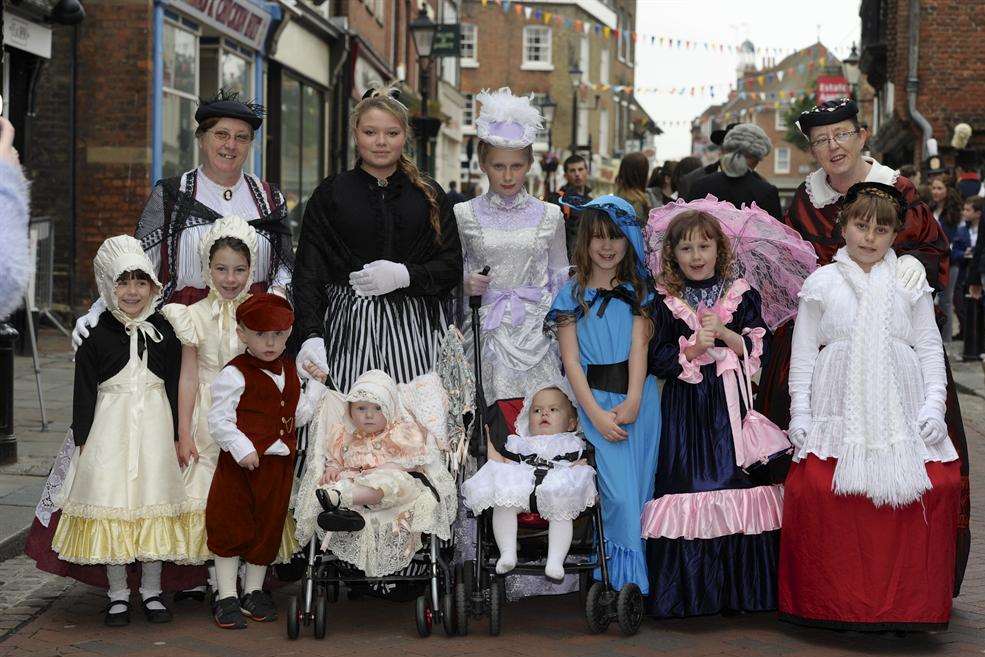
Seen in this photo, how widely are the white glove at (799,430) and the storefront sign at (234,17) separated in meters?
11.6

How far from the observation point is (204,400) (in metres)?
5.76

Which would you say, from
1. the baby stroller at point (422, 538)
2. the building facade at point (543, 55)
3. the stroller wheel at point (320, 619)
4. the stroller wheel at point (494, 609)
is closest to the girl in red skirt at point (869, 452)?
the stroller wheel at point (494, 609)

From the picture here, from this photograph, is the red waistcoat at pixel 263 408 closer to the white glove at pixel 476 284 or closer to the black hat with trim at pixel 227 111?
the white glove at pixel 476 284

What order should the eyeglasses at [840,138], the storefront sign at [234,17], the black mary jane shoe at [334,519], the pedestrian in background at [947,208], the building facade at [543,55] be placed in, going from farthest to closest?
the building facade at [543,55]
the storefront sign at [234,17]
the pedestrian in background at [947,208]
the eyeglasses at [840,138]
the black mary jane shoe at [334,519]

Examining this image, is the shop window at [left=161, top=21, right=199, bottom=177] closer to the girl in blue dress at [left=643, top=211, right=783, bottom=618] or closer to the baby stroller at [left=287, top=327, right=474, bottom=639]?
→ the baby stroller at [left=287, top=327, right=474, bottom=639]

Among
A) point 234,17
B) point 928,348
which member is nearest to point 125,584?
point 928,348

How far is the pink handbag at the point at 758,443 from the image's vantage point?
18.2 ft

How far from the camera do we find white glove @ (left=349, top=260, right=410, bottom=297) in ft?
18.9

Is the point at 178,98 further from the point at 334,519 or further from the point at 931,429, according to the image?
the point at 931,429

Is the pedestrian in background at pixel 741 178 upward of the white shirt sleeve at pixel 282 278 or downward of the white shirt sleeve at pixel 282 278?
upward

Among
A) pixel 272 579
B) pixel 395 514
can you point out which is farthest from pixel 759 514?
pixel 272 579

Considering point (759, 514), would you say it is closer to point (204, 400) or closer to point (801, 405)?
point (801, 405)

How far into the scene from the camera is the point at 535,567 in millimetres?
5352

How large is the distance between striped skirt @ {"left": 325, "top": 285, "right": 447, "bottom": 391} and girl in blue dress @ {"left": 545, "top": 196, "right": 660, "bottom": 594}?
1.96 ft
